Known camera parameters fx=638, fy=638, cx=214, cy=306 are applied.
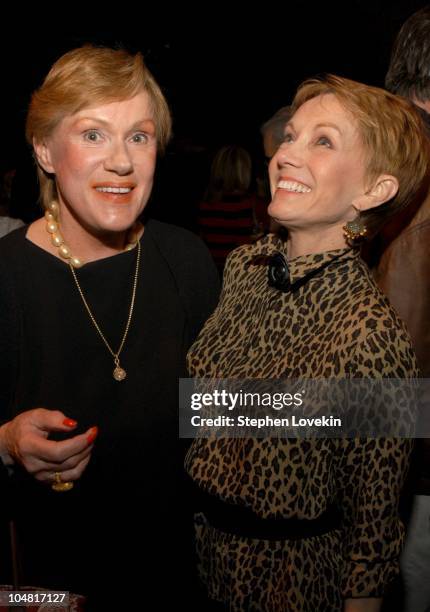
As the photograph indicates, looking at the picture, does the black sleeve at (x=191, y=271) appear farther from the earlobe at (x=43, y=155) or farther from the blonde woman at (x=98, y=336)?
the earlobe at (x=43, y=155)

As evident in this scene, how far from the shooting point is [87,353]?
181cm

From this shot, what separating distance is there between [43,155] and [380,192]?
3.07ft

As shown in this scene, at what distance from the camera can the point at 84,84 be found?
5.53ft

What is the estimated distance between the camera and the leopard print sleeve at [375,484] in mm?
1389

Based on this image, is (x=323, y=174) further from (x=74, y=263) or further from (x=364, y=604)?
(x=364, y=604)

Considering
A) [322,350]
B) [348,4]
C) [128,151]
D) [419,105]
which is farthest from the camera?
[348,4]

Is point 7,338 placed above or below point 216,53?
below

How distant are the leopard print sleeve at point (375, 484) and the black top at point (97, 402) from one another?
59 centimetres

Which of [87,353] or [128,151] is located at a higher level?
[128,151]

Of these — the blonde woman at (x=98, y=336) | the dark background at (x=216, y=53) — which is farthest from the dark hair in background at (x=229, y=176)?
the blonde woman at (x=98, y=336)

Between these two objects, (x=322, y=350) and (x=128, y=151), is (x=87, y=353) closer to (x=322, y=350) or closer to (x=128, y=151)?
(x=128, y=151)

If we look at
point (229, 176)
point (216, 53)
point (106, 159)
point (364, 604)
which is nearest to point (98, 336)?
point (106, 159)

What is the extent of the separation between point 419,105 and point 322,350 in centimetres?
90

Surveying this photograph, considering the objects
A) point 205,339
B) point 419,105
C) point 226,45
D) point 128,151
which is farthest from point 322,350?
point 226,45
